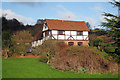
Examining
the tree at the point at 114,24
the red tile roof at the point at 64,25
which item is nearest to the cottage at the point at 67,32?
the red tile roof at the point at 64,25

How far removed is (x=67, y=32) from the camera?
1072 inches

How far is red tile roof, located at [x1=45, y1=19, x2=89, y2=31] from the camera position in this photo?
88.9 ft

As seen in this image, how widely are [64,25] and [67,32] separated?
1756 mm

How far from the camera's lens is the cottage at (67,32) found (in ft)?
87.3

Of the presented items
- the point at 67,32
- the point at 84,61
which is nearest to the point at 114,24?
the point at 84,61

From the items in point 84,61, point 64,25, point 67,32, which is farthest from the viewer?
point 64,25

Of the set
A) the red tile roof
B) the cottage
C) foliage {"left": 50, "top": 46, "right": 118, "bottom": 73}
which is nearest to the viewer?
foliage {"left": 50, "top": 46, "right": 118, "bottom": 73}

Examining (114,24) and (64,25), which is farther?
(64,25)

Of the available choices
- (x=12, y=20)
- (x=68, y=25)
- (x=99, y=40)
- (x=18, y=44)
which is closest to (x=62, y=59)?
(x=99, y=40)

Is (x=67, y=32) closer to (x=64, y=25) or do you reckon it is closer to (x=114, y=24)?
(x=64, y=25)

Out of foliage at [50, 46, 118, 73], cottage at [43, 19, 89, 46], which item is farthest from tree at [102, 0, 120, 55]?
cottage at [43, 19, 89, 46]

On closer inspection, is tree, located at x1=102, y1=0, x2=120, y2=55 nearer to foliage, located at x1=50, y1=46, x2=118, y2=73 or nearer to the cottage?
foliage, located at x1=50, y1=46, x2=118, y2=73

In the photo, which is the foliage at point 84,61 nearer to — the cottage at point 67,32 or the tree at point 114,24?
the tree at point 114,24

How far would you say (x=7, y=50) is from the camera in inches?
838
